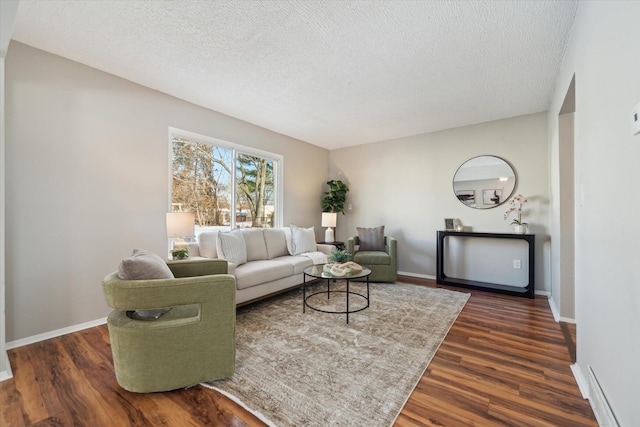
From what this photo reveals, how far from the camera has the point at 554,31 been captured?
2.11 metres

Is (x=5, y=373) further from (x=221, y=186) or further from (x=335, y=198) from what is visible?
(x=335, y=198)

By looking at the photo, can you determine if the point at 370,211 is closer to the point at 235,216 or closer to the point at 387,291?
the point at 387,291

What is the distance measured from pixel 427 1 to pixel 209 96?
2560 mm

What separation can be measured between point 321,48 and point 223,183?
2.44 metres

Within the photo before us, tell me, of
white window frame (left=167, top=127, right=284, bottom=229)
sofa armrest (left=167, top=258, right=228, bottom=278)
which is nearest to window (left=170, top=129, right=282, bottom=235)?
white window frame (left=167, top=127, right=284, bottom=229)

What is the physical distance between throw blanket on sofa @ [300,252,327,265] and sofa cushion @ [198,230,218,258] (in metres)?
1.32

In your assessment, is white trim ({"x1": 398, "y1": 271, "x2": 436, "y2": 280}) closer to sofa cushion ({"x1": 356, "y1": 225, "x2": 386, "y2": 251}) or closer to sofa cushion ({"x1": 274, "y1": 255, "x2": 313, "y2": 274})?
sofa cushion ({"x1": 356, "y1": 225, "x2": 386, "y2": 251})

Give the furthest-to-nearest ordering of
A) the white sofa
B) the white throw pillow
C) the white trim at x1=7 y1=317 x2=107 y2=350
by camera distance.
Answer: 1. the white throw pillow
2. the white sofa
3. the white trim at x1=7 y1=317 x2=107 y2=350

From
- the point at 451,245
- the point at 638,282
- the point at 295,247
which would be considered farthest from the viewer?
the point at 451,245

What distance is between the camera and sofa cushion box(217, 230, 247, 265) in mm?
3191

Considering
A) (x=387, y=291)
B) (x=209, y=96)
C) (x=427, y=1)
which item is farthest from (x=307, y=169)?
(x=427, y=1)

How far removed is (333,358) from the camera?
205 cm

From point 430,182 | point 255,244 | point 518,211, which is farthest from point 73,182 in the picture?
point 518,211

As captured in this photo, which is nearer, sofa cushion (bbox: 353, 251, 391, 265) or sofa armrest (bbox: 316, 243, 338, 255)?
sofa cushion (bbox: 353, 251, 391, 265)
